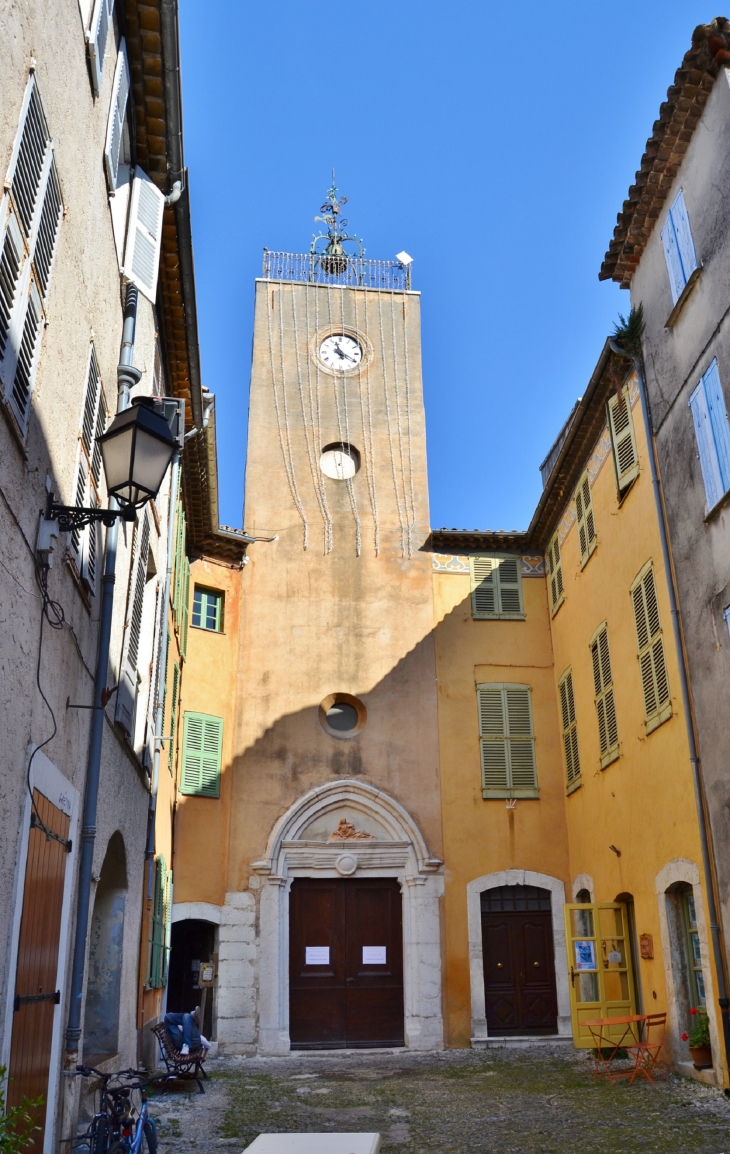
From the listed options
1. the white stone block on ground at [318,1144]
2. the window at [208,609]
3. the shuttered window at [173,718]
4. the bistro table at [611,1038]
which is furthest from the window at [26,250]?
the window at [208,609]

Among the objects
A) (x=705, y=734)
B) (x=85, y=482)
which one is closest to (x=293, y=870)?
(x=705, y=734)

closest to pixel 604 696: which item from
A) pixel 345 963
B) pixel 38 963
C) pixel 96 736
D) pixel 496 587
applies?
pixel 496 587

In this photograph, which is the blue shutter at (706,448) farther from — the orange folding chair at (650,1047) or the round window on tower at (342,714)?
the round window on tower at (342,714)

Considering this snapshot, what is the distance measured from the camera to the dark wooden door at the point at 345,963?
48.3 ft

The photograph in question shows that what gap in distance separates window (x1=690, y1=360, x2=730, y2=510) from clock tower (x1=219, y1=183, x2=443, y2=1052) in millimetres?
7315

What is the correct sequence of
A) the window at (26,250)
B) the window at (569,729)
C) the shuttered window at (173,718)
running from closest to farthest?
the window at (26,250), the shuttered window at (173,718), the window at (569,729)

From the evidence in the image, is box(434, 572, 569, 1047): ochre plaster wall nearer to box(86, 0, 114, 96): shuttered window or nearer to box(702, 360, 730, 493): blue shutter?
box(702, 360, 730, 493): blue shutter

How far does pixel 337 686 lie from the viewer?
16.4 metres

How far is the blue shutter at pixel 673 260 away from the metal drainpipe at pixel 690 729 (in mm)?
1228

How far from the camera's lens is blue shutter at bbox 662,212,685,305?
11.0 m

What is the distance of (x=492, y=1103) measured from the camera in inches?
395

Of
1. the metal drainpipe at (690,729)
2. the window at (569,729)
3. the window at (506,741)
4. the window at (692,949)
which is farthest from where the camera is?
the window at (506,741)

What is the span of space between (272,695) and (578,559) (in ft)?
17.3

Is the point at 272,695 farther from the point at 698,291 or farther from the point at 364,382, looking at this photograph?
the point at 698,291
